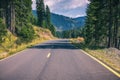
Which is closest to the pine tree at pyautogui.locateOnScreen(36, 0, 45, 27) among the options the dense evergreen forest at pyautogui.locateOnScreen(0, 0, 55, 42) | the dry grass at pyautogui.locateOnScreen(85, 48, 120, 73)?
the dense evergreen forest at pyautogui.locateOnScreen(0, 0, 55, 42)

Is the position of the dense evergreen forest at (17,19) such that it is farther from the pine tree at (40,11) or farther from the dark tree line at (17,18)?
the pine tree at (40,11)

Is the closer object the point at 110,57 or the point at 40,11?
the point at 110,57

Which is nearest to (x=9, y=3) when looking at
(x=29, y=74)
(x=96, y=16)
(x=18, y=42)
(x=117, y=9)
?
(x=18, y=42)

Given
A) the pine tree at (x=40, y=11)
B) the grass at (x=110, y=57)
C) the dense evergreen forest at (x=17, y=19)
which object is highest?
the pine tree at (x=40, y=11)

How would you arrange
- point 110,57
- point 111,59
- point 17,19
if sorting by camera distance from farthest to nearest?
point 17,19
point 110,57
point 111,59

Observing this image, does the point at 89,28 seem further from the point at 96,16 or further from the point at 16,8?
the point at 16,8

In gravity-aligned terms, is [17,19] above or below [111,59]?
above

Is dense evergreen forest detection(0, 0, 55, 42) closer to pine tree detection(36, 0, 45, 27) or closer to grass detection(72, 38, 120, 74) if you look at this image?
grass detection(72, 38, 120, 74)

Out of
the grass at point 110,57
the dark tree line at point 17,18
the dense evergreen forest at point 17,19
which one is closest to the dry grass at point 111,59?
the grass at point 110,57

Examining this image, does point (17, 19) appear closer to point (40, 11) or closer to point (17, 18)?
point (17, 18)

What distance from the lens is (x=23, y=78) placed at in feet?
36.0

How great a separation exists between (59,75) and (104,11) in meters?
34.1

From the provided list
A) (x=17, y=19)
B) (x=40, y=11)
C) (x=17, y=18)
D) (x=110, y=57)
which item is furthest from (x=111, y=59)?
(x=40, y=11)

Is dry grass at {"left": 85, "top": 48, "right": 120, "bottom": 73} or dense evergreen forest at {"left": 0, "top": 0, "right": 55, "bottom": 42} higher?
dense evergreen forest at {"left": 0, "top": 0, "right": 55, "bottom": 42}
